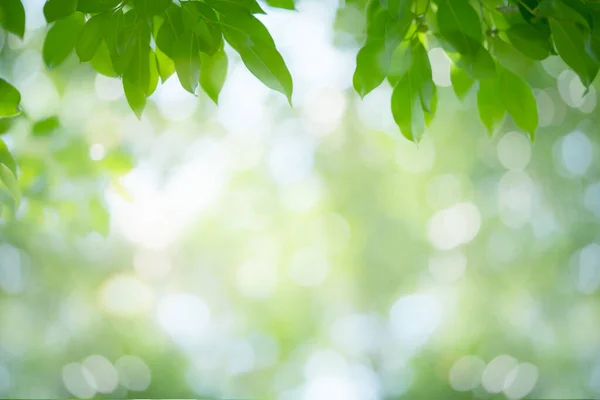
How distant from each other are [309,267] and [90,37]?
4.24m

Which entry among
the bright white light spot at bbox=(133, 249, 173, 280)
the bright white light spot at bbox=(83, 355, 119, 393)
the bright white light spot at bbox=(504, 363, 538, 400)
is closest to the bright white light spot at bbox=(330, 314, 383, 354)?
the bright white light spot at bbox=(504, 363, 538, 400)

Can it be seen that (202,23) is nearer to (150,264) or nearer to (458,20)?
(458,20)

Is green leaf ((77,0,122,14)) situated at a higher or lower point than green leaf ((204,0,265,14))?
lower

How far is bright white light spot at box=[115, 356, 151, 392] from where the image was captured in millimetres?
4488

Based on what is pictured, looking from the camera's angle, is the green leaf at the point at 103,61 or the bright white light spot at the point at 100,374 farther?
the bright white light spot at the point at 100,374

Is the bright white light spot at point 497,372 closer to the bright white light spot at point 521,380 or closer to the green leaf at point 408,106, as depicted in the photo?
the bright white light spot at point 521,380

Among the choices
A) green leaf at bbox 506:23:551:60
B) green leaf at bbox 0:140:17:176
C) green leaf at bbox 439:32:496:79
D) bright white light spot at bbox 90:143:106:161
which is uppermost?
green leaf at bbox 506:23:551:60

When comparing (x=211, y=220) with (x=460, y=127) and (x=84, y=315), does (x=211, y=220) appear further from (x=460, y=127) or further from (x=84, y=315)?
(x=460, y=127)

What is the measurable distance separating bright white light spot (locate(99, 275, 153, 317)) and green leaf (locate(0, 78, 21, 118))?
4.17 metres

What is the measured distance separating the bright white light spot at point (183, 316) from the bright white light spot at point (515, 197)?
239 cm

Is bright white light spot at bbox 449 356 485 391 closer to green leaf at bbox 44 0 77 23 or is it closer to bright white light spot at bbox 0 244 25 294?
bright white light spot at bbox 0 244 25 294

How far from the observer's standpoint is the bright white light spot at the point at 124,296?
4.52m

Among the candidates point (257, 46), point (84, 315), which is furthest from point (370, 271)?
point (257, 46)

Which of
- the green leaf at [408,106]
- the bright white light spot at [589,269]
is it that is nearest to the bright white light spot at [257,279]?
the bright white light spot at [589,269]
